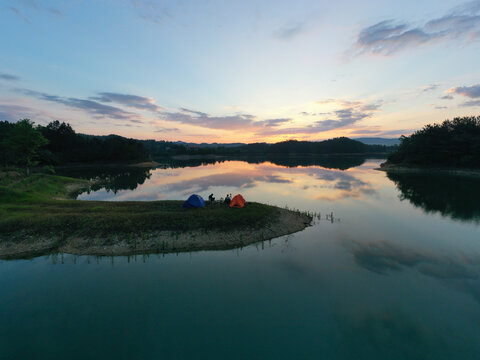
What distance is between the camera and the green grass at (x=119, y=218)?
23422 millimetres

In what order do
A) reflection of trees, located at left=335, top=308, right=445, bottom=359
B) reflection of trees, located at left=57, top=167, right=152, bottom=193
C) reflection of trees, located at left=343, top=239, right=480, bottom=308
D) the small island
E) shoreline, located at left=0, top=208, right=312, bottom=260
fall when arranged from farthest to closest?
the small island → reflection of trees, located at left=57, top=167, right=152, bottom=193 → shoreline, located at left=0, top=208, right=312, bottom=260 → reflection of trees, located at left=343, top=239, right=480, bottom=308 → reflection of trees, located at left=335, top=308, right=445, bottom=359

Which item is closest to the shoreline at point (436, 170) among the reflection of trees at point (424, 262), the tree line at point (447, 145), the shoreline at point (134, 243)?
the tree line at point (447, 145)

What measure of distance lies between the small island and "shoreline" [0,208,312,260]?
101m

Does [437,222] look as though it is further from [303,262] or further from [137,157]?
[137,157]

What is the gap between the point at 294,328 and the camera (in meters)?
12.7

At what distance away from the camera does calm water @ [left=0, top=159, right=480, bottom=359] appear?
1146 centimetres

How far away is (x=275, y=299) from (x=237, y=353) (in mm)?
4824

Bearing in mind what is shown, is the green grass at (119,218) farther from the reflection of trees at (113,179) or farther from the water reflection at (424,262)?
the reflection of trees at (113,179)

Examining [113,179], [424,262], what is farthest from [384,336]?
[113,179]

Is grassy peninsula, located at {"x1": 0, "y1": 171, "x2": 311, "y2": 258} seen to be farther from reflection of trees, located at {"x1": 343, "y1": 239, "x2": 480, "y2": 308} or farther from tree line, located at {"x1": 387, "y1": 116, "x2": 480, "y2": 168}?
tree line, located at {"x1": 387, "y1": 116, "x2": 480, "y2": 168}

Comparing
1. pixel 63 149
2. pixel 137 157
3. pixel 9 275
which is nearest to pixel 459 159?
pixel 9 275

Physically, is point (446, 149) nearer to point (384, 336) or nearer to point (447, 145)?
point (447, 145)

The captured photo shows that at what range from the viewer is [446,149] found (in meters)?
87.9

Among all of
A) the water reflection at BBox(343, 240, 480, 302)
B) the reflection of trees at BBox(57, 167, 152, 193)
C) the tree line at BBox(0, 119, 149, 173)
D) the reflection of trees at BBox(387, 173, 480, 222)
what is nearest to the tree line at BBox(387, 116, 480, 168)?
the reflection of trees at BBox(387, 173, 480, 222)
